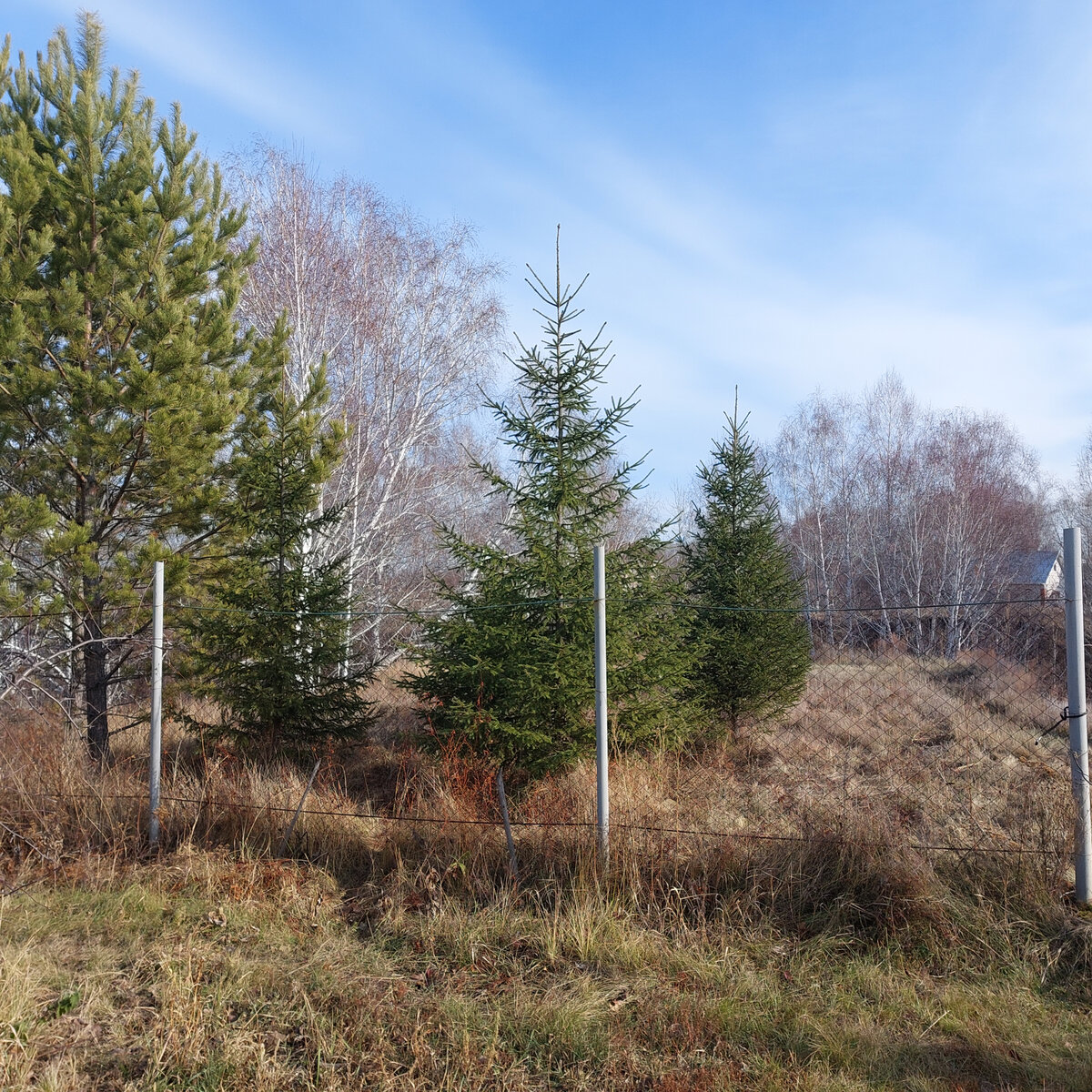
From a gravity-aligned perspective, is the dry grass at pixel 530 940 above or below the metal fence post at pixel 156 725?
below

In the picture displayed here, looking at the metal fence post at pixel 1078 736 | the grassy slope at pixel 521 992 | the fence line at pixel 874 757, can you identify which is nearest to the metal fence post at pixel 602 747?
the fence line at pixel 874 757

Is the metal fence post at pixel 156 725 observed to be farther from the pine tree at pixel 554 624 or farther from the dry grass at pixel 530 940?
the pine tree at pixel 554 624

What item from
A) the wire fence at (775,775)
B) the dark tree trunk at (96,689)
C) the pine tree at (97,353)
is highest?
the pine tree at (97,353)

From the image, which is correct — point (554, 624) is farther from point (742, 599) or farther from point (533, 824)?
point (742, 599)

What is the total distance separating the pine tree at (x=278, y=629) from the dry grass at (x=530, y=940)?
969mm

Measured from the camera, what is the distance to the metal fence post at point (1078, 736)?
412cm

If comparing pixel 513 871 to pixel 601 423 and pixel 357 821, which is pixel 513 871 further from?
pixel 601 423

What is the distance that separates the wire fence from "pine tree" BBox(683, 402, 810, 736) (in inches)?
19.2

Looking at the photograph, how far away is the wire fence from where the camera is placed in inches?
195

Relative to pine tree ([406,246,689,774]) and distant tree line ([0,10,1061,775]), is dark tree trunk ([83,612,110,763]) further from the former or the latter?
pine tree ([406,246,689,774])

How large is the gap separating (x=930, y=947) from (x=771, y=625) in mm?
5888

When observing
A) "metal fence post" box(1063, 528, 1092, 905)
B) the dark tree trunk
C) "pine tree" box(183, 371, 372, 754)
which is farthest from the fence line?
the dark tree trunk

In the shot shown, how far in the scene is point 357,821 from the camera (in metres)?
5.80

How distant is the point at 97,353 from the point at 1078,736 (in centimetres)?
867
